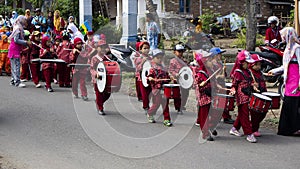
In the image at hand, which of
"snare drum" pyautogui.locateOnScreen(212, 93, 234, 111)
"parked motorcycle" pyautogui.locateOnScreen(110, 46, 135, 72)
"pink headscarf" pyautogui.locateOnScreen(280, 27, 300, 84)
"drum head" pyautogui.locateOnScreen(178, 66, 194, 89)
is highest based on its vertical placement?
"pink headscarf" pyautogui.locateOnScreen(280, 27, 300, 84)

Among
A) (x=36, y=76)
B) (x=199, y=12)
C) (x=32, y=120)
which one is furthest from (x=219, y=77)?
(x=199, y=12)

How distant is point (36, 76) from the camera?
13398 mm

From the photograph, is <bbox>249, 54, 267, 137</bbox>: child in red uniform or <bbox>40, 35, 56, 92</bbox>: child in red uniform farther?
→ <bbox>40, 35, 56, 92</bbox>: child in red uniform

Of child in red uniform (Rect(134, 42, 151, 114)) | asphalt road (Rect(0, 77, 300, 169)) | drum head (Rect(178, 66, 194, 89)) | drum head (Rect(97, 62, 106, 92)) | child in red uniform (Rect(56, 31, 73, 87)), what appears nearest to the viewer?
asphalt road (Rect(0, 77, 300, 169))

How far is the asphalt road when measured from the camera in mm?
6629

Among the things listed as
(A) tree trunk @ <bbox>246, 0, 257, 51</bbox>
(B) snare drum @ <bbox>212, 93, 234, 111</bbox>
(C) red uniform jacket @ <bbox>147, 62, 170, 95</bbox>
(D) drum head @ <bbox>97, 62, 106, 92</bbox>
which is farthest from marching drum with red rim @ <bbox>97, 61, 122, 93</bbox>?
(A) tree trunk @ <bbox>246, 0, 257, 51</bbox>

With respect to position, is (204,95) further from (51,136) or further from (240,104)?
(51,136)

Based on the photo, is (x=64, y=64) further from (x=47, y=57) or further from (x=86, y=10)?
(x=86, y=10)

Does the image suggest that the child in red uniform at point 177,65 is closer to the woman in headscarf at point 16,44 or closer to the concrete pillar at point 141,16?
the woman in headscarf at point 16,44

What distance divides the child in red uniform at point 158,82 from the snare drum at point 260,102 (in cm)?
185

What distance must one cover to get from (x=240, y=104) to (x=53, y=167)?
3195 mm

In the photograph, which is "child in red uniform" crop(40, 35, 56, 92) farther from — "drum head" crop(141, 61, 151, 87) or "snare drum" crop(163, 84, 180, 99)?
"snare drum" crop(163, 84, 180, 99)

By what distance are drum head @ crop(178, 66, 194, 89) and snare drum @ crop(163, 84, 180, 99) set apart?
41cm

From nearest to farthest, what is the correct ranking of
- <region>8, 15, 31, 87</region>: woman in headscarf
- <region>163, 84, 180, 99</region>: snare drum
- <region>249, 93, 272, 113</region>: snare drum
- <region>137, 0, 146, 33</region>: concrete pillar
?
<region>249, 93, 272, 113</region>: snare drum → <region>163, 84, 180, 99</region>: snare drum → <region>8, 15, 31, 87</region>: woman in headscarf → <region>137, 0, 146, 33</region>: concrete pillar
